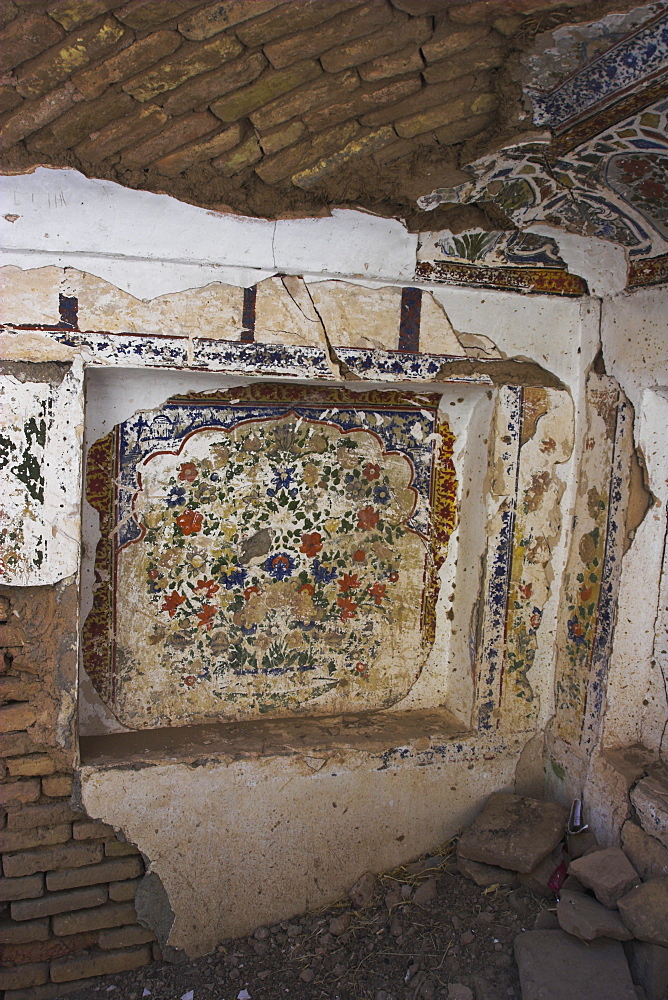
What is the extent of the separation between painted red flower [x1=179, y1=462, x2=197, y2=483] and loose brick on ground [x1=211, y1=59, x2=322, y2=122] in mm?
1211

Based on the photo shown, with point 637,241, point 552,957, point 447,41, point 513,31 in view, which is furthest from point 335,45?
point 552,957

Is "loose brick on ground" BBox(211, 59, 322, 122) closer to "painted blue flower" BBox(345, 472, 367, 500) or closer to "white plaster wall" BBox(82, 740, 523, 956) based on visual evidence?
"painted blue flower" BBox(345, 472, 367, 500)


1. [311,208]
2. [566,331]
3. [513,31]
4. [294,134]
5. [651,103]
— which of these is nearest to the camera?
[513,31]

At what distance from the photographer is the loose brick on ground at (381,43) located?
1.80 m

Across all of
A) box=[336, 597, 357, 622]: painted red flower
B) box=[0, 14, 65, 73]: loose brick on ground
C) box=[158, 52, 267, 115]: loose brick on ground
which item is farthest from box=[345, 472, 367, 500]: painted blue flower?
box=[0, 14, 65, 73]: loose brick on ground

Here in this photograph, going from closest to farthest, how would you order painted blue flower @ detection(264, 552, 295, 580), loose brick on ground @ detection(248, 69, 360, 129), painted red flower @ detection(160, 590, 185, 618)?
loose brick on ground @ detection(248, 69, 360, 129) < painted red flower @ detection(160, 590, 185, 618) < painted blue flower @ detection(264, 552, 295, 580)

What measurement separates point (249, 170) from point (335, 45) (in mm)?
529

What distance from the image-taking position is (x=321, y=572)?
301cm

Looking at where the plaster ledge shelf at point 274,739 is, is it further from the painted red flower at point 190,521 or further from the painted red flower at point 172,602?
the painted red flower at point 190,521

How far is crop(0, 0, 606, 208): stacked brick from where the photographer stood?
1.76 m

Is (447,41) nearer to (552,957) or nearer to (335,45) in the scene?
(335,45)

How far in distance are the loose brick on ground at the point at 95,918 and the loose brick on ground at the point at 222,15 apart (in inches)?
110

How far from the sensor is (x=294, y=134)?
2.13 meters

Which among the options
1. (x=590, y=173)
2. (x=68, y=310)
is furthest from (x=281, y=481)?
(x=590, y=173)
